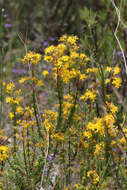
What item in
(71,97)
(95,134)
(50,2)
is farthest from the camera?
(50,2)

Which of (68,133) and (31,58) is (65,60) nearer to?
(31,58)

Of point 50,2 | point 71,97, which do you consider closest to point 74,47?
point 71,97

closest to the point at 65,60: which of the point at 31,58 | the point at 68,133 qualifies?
the point at 31,58

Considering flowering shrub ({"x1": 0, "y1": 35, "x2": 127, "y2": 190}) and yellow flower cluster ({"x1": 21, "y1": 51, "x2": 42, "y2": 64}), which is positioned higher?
yellow flower cluster ({"x1": 21, "y1": 51, "x2": 42, "y2": 64})

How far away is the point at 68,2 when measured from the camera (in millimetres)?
6082

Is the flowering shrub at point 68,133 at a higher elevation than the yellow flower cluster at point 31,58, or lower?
lower

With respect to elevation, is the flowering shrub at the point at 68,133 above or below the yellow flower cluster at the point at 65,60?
below

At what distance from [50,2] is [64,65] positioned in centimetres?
513

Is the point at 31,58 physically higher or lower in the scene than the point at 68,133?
higher

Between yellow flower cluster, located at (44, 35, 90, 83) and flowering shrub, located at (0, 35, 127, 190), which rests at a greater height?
yellow flower cluster, located at (44, 35, 90, 83)

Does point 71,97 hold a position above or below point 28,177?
above

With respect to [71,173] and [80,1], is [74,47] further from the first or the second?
[80,1]

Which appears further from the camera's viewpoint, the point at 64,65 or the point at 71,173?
the point at 71,173

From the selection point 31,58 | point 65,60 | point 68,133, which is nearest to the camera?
point 65,60
